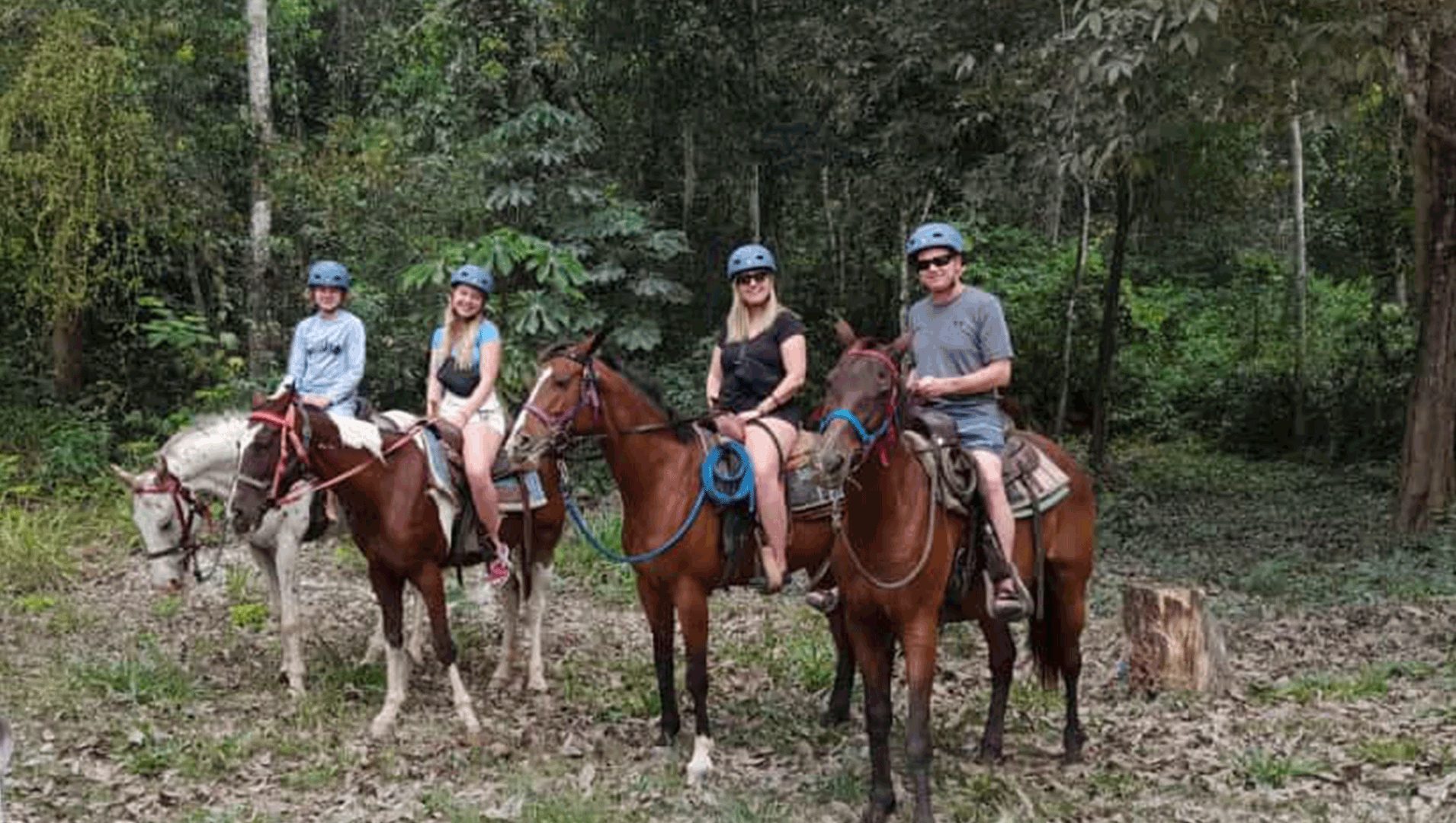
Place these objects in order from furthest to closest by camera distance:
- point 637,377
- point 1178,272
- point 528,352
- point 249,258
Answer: point 1178,272 → point 249,258 → point 528,352 → point 637,377

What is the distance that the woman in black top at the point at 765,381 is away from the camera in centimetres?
659

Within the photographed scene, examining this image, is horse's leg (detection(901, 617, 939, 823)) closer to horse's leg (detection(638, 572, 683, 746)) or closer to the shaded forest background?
horse's leg (detection(638, 572, 683, 746))

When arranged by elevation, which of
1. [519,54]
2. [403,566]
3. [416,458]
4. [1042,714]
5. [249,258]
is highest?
[519,54]

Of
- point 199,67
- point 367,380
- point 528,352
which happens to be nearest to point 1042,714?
point 528,352

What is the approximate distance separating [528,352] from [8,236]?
6003mm

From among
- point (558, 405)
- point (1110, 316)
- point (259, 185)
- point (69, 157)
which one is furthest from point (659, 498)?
point (1110, 316)

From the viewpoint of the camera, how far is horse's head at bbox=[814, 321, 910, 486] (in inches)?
190

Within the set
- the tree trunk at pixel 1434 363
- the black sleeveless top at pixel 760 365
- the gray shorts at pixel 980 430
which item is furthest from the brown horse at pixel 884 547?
the tree trunk at pixel 1434 363

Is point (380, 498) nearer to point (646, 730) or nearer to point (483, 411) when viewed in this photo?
point (483, 411)

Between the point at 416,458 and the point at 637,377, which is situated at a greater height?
the point at 637,377

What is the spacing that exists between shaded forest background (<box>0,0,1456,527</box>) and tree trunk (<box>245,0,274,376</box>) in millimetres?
49

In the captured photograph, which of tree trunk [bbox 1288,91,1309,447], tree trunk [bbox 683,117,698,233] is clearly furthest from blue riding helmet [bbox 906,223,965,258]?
tree trunk [bbox 1288,91,1309,447]

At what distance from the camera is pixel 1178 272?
89.2 feet

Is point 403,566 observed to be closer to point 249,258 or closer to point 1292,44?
point 1292,44
